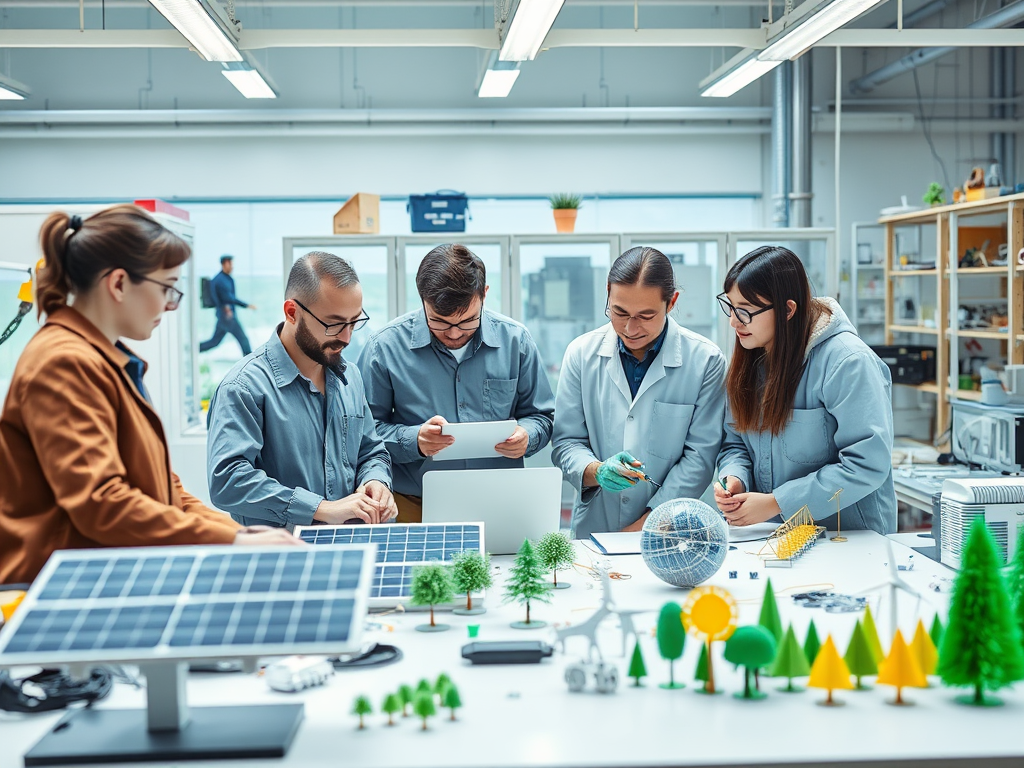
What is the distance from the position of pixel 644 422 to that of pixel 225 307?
5.91 meters

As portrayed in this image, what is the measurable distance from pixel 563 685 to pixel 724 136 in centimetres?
712

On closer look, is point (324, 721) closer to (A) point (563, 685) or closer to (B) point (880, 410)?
(A) point (563, 685)

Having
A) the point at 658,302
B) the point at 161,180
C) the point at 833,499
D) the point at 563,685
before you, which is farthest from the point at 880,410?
the point at 161,180

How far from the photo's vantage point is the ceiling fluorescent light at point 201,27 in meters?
3.09

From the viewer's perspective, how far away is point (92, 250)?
145 centimetres

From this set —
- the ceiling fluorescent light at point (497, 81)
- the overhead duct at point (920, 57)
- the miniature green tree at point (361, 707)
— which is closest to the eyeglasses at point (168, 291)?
the miniature green tree at point (361, 707)

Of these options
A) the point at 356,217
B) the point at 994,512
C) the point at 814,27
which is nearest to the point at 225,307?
the point at 356,217

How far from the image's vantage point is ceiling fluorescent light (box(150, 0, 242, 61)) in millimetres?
3094

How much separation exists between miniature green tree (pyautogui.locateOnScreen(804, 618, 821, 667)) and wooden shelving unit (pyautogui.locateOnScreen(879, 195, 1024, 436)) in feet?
12.7

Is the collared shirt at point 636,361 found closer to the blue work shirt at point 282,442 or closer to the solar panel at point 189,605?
the blue work shirt at point 282,442

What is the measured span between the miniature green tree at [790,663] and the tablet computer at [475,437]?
3.60 ft

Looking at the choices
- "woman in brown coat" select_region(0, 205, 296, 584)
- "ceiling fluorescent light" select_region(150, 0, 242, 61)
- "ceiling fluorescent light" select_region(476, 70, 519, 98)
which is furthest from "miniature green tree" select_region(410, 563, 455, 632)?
"ceiling fluorescent light" select_region(476, 70, 519, 98)

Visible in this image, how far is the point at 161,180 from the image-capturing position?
297 inches

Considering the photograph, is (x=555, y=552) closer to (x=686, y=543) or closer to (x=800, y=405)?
(x=686, y=543)
